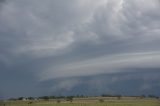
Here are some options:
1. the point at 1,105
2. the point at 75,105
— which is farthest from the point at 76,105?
the point at 1,105

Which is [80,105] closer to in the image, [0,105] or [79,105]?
[79,105]

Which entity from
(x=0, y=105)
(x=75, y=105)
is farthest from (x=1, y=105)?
(x=75, y=105)

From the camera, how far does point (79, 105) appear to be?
511 feet

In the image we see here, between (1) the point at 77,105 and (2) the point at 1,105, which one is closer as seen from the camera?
(1) the point at 77,105

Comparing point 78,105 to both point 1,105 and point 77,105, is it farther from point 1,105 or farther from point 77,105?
point 1,105

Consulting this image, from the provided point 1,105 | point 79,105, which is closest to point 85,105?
point 79,105

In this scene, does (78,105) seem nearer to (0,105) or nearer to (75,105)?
(75,105)

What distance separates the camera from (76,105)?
156500 millimetres

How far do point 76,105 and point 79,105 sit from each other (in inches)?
52.2

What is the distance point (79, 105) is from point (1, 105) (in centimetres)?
3455

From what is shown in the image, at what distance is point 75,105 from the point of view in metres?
156

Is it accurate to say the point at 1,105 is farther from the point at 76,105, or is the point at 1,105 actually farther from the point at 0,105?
the point at 76,105

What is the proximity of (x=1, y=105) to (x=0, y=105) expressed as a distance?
62cm

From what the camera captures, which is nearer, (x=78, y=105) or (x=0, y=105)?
(x=78, y=105)
